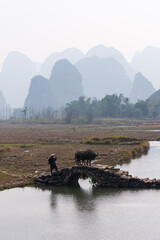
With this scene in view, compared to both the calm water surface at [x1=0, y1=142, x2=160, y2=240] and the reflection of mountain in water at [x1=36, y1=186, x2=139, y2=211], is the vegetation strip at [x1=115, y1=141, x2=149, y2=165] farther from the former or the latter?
the calm water surface at [x1=0, y1=142, x2=160, y2=240]

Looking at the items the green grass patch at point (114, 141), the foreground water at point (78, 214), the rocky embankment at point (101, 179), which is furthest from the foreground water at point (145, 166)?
the green grass patch at point (114, 141)

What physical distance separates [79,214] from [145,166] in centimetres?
2012

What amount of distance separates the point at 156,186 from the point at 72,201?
7.27 metres

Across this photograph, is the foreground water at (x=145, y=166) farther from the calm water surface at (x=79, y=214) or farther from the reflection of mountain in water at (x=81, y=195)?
the calm water surface at (x=79, y=214)

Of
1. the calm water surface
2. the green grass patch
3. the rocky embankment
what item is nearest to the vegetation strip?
the green grass patch

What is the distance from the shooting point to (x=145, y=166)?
150 feet

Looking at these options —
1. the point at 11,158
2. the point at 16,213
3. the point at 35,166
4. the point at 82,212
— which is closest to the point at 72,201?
the point at 82,212

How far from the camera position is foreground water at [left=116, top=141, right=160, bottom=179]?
4018 cm

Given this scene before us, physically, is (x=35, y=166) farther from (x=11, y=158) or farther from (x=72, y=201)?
(x=72, y=201)

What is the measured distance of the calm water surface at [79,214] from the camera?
76.0ft

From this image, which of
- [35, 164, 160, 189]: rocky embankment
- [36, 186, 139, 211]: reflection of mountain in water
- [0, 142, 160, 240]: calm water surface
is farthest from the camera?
[35, 164, 160, 189]: rocky embankment

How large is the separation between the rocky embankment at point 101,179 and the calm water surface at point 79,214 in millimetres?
1003

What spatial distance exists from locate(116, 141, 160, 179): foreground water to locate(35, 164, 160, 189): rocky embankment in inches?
227

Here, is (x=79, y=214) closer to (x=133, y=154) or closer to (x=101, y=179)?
(x=101, y=179)
